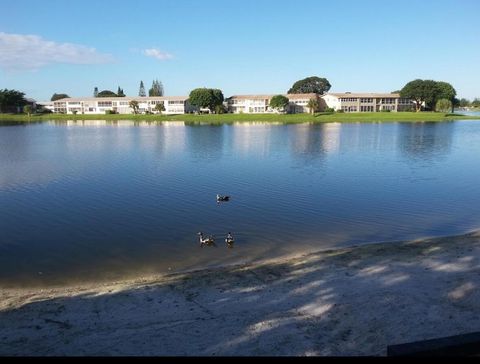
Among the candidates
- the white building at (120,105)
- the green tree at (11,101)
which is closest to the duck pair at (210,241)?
the white building at (120,105)

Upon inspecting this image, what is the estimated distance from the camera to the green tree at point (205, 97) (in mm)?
142000

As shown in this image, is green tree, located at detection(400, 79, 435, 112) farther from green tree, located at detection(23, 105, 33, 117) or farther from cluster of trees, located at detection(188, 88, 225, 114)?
green tree, located at detection(23, 105, 33, 117)

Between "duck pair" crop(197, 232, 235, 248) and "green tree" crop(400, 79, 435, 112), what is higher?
"green tree" crop(400, 79, 435, 112)

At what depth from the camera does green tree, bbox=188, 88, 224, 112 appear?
142 metres

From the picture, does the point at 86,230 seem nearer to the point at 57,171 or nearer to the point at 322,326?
the point at 322,326

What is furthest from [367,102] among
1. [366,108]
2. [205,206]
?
[205,206]

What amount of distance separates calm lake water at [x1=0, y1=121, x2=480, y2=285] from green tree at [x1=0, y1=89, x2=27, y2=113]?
137 metres

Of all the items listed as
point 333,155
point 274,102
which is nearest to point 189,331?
point 333,155

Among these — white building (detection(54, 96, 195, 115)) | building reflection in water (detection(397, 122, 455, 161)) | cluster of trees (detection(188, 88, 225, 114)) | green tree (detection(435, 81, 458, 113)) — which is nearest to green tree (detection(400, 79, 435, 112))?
green tree (detection(435, 81, 458, 113))

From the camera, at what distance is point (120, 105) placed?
169125 millimetres

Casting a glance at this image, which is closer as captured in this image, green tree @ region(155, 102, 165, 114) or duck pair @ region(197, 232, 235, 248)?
duck pair @ region(197, 232, 235, 248)

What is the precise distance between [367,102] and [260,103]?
39793mm

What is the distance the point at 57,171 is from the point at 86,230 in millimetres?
19285

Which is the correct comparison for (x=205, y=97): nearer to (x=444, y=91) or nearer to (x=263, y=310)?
(x=444, y=91)
